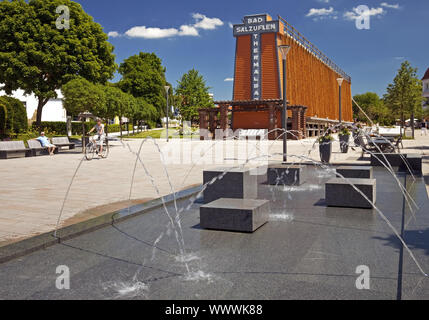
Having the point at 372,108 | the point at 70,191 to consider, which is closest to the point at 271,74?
the point at 70,191

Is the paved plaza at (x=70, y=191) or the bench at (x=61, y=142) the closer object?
the paved plaza at (x=70, y=191)

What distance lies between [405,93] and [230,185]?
39825mm

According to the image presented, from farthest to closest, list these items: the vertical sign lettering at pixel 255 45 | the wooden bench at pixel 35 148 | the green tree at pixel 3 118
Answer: the vertical sign lettering at pixel 255 45
the green tree at pixel 3 118
the wooden bench at pixel 35 148

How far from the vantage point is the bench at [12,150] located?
18750 mm

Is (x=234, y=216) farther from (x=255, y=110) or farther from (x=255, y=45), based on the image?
(x=255, y=45)

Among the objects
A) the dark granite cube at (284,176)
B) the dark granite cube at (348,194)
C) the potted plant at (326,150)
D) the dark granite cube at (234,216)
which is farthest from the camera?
the potted plant at (326,150)

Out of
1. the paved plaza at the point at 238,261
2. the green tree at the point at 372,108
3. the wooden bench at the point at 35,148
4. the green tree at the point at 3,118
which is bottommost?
the paved plaza at the point at 238,261

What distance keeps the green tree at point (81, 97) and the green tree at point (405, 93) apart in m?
30.9

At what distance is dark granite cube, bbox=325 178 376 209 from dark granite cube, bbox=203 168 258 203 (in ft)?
4.82

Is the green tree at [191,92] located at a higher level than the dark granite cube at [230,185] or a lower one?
higher

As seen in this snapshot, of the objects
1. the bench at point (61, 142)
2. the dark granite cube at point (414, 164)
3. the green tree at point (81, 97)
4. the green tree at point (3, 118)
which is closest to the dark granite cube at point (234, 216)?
the dark granite cube at point (414, 164)

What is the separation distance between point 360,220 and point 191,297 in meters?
3.60

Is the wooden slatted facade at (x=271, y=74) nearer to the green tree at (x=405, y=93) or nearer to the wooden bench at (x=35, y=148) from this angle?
the green tree at (x=405, y=93)

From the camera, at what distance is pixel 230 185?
7520 mm
